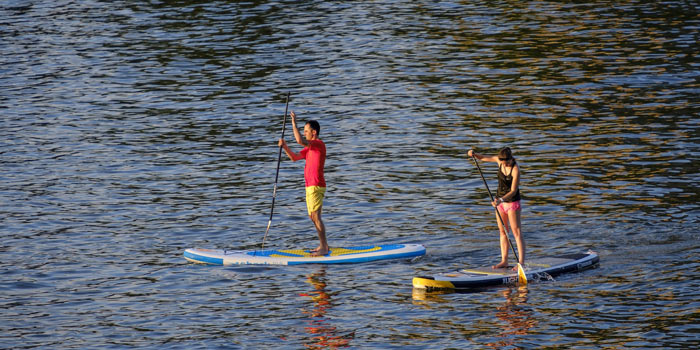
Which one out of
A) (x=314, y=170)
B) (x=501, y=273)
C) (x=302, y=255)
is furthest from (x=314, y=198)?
(x=501, y=273)

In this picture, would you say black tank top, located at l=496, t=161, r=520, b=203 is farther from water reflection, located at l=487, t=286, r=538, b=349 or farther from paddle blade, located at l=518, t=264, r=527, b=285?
water reflection, located at l=487, t=286, r=538, b=349

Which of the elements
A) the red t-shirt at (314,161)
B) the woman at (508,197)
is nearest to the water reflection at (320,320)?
the red t-shirt at (314,161)

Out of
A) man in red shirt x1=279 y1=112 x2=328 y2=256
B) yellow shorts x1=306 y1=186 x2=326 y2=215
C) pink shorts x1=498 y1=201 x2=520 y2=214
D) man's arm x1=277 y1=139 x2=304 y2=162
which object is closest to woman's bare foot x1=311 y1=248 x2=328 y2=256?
man in red shirt x1=279 y1=112 x2=328 y2=256

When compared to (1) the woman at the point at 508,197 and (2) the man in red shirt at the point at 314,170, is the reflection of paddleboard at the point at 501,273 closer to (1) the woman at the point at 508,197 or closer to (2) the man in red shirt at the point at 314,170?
(1) the woman at the point at 508,197

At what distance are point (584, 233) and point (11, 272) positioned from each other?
11.7 metres

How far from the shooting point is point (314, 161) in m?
20.9

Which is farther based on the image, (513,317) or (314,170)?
(314,170)

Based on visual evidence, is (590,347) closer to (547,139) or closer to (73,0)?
(547,139)

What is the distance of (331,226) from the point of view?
79.0 ft

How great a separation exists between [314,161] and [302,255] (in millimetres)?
1927

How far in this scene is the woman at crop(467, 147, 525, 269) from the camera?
19.0 m

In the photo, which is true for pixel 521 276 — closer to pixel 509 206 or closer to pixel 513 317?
pixel 509 206

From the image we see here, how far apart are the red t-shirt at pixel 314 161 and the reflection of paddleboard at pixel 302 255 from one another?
4.76 ft

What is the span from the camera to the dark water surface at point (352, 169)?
58.9ft
